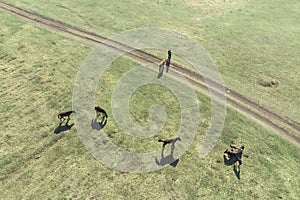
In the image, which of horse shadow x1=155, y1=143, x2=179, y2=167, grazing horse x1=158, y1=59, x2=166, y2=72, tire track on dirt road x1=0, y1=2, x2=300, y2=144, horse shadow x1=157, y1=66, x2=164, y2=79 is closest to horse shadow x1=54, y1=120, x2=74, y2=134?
horse shadow x1=155, y1=143, x2=179, y2=167

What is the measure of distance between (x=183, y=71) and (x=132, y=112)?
10963 mm

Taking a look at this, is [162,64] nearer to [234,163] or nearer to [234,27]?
[234,163]

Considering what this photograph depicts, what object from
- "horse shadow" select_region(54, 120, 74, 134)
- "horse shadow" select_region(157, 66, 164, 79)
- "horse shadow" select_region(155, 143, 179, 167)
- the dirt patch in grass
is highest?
the dirt patch in grass

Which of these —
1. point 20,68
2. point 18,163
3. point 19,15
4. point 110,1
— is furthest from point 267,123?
point 19,15

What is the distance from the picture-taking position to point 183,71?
128ft

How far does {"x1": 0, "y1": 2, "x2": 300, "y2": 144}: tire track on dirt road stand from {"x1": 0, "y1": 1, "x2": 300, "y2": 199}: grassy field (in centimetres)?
142

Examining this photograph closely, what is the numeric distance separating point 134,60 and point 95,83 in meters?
7.35

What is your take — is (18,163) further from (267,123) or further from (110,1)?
(110,1)

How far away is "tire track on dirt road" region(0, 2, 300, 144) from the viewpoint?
1261 inches

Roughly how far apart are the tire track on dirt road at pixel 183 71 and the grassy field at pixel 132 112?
4.65 feet

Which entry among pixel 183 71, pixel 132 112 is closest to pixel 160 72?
pixel 183 71

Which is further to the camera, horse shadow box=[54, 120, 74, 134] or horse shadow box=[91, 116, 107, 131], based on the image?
horse shadow box=[91, 116, 107, 131]

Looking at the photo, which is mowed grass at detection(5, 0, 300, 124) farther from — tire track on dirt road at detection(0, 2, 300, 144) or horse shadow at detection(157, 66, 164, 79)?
horse shadow at detection(157, 66, 164, 79)

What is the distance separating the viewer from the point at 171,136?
2959 centimetres
